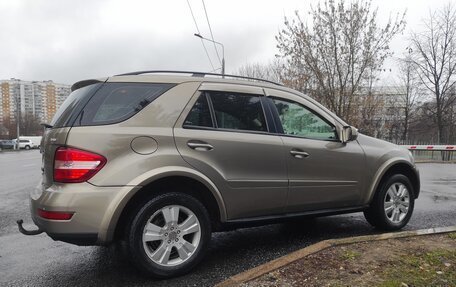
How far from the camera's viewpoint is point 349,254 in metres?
3.62

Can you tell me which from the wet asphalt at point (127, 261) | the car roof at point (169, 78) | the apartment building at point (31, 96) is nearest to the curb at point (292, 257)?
the wet asphalt at point (127, 261)

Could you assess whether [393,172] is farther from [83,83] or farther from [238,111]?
[83,83]

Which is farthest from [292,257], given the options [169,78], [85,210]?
[169,78]

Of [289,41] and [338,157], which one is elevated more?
[289,41]

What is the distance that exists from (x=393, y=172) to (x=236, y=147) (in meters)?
2.46

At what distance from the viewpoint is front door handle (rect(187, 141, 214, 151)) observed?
3464 mm

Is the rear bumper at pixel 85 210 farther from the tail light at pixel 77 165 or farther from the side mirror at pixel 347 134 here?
the side mirror at pixel 347 134

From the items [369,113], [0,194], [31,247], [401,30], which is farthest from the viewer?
[369,113]

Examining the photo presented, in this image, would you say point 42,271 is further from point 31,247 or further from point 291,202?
point 291,202

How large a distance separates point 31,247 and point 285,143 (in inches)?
122

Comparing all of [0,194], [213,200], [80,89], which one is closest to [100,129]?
[80,89]

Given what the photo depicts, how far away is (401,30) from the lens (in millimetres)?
18750

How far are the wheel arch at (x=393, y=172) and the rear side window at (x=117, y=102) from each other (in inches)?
112

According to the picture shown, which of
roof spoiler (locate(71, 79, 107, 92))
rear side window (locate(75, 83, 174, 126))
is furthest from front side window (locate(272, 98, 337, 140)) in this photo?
roof spoiler (locate(71, 79, 107, 92))
